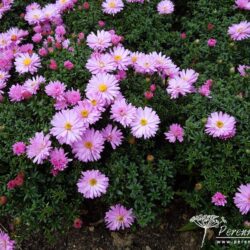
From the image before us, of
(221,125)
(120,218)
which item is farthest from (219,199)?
(120,218)

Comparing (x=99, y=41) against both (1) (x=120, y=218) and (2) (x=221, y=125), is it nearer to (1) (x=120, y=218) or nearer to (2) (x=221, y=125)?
(2) (x=221, y=125)

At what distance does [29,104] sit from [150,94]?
2.84 ft

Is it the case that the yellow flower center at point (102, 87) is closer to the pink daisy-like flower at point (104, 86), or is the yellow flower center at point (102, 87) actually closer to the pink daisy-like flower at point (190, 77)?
the pink daisy-like flower at point (104, 86)

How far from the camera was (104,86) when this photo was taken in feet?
9.11

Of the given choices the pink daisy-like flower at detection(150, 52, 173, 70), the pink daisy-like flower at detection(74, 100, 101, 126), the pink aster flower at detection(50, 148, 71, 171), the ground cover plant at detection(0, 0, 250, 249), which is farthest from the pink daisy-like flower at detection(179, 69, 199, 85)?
the pink aster flower at detection(50, 148, 71, 171)

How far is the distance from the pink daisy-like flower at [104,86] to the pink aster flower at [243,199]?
1035mm

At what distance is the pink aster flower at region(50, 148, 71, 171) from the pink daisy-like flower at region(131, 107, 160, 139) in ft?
1.59

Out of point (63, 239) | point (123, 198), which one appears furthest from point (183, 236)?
point (63, 239)

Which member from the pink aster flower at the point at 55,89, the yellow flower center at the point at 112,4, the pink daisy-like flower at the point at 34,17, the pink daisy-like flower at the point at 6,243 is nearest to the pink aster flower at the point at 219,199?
the pink aster flower at the point at 55,89

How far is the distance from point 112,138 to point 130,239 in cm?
74

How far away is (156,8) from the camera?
3.78 metres

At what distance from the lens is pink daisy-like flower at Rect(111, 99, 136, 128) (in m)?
2.67

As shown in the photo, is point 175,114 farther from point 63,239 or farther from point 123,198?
point 63,239

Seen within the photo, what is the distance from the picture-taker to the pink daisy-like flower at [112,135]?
2.70m
